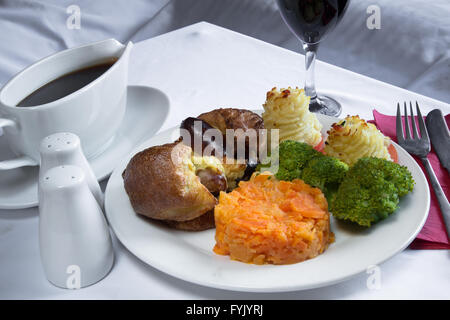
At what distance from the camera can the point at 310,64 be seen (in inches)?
51.9

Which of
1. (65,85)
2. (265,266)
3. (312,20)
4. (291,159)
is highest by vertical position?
(312,20)

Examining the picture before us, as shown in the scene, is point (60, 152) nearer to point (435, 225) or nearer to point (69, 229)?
point (69, 229)

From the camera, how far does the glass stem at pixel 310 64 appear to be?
1.31m

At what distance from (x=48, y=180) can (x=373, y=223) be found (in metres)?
0.55

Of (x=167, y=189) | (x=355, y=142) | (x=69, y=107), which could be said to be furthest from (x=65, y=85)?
(x=355, y=142)

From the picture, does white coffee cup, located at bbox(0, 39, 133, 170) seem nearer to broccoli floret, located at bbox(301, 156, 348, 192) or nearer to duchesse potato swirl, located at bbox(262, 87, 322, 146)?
duchesse potato swirl, located at bbox(262, 87, 322, 146)

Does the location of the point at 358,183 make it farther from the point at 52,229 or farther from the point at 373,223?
the point at 52,229

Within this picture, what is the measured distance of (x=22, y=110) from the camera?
3.27 ft

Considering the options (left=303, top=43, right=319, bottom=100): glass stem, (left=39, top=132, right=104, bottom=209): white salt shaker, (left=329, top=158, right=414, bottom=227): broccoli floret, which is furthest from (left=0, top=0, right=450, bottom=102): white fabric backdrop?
(left=39, top=132, right=104, bottom=209): white salt shaker

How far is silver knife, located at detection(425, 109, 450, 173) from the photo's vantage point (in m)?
1.07

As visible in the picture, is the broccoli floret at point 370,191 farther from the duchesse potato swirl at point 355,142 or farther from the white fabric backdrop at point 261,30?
the white fabric backdrop at point 261,30

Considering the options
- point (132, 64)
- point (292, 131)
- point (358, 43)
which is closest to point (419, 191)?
point (292, 131)

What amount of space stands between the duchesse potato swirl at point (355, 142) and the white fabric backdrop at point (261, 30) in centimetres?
54

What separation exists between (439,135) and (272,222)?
→ 1.75 feet
